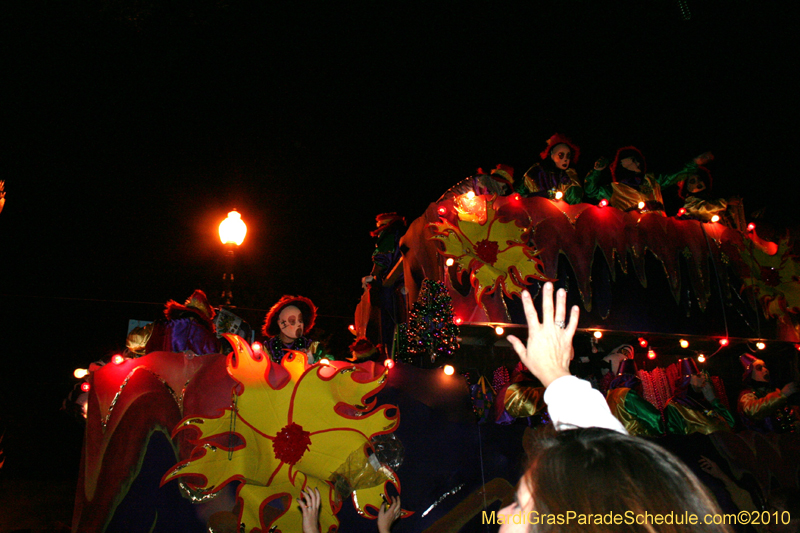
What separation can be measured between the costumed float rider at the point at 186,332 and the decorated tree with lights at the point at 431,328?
1477mm

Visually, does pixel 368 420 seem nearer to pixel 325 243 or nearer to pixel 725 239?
pixel 725 239

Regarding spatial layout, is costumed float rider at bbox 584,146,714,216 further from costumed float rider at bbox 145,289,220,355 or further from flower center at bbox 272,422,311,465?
costumed float rider at bbox 145,289,220,355

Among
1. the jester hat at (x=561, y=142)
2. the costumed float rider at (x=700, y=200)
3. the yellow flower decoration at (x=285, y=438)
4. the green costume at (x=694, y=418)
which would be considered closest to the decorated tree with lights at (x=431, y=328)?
the yellow flower decoration at (x=285, y=438)

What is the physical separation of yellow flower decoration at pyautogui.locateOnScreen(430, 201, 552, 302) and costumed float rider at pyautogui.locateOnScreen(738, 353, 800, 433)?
8.06 ft

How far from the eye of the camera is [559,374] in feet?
4.17

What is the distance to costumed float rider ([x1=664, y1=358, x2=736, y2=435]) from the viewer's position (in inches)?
167

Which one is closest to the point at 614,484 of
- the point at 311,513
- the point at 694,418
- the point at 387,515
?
the point at 311,513

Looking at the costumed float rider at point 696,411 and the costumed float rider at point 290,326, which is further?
the costumed float rider at point 696,411

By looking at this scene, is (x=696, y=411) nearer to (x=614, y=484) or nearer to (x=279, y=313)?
(x=279, y=313)

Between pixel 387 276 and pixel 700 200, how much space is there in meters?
3.24

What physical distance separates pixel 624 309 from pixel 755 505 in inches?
74.3

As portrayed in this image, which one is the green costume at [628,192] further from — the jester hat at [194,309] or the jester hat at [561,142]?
the jester hat at [194,309]

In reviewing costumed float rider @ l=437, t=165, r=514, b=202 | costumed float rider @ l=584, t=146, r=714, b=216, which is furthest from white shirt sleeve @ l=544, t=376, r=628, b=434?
costumed float rider @ l=584, t=146, r=714, b=216

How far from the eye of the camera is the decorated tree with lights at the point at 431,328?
3.81 m
